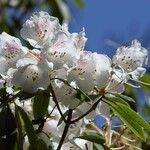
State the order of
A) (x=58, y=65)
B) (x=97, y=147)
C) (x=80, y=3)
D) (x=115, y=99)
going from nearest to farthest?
(x=58, y=65)
(x=115, y=99)
(x=97, y=147)
(x=80, y=3)

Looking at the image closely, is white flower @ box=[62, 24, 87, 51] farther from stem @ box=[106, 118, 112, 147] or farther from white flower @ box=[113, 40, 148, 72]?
stem @ box=[106, 118, 112, 147]

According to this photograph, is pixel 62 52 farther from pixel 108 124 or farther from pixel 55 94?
pixel 108 124

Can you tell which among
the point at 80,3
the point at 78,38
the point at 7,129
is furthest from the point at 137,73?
the point at 80,3

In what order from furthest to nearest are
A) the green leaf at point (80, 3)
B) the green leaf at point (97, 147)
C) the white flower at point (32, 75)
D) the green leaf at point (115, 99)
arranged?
the green leaf at point (80, 3), the green leaf at point (97, 147), the green leaf at point (115, 99), the white flower at point (32, 75)

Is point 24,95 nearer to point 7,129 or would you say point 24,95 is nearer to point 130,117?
point 7,129

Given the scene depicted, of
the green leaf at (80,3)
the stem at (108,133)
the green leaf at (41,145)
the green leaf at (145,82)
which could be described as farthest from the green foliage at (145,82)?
the green leaf at (80,3)

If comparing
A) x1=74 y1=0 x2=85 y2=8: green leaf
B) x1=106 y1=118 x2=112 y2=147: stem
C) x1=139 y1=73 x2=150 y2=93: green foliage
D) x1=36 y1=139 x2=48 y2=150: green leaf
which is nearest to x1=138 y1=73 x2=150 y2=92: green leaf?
x1=139 y1=73 x2=150 y2=93: green foliage

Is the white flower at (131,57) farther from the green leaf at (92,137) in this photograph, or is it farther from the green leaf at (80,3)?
the green leaf at (80,3)
